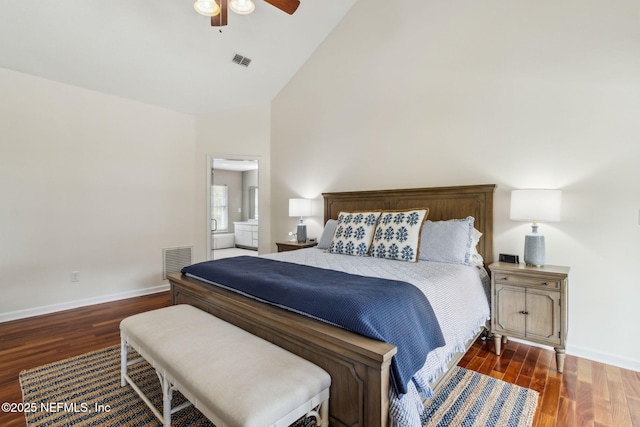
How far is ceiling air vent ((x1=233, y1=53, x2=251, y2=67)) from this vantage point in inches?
153

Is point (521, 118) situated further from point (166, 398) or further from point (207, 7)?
point (166, 398)

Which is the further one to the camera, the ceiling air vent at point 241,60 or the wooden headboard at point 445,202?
the ceiling air vent at point 241,60

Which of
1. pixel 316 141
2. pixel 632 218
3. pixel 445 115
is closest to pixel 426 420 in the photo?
pixel 632 218

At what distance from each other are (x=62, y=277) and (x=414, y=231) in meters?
4.04

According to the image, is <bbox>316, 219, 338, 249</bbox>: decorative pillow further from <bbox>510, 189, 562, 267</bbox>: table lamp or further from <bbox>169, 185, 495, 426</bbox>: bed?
<bbox>510, 189, 562, 267</bbox>: table lamp

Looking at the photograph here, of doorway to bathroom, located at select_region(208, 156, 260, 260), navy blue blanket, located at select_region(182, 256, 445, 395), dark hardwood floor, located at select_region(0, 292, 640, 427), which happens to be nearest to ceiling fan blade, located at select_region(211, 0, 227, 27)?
navy blue blanket, located at select_region(182, 256, 445, 395)

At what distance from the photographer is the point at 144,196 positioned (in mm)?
4250

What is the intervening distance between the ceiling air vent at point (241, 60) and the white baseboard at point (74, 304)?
3.34m

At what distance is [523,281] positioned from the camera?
2.40 metres

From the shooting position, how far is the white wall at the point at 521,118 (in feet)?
7.60

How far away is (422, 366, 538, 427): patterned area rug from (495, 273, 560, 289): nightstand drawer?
2.48 ft

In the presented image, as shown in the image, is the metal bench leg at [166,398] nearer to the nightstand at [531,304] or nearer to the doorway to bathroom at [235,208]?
the nightstand at [531,304]

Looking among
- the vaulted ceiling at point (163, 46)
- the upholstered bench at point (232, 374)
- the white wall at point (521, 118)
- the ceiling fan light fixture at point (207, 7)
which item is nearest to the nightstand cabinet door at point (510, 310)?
the white wall at point (521, 118)

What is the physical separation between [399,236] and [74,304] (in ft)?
12.8
